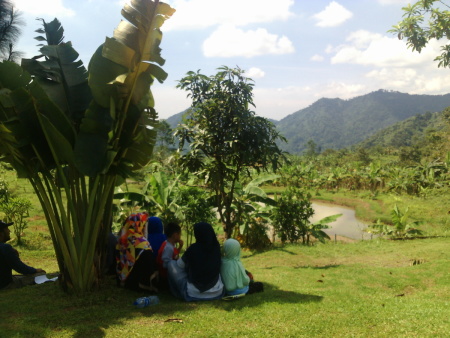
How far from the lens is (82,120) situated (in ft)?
14.9

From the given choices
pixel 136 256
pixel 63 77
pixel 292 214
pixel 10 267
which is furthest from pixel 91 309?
pixel 292 214

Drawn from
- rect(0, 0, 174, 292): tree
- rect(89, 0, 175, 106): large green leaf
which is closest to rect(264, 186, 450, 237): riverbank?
rect(0, 0, 174, 292): tree

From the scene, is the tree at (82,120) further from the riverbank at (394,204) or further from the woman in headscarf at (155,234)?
the riverbank at (394,204)

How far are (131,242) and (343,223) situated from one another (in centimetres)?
1808

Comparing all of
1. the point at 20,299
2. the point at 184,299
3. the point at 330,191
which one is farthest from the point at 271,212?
the point at 330,191

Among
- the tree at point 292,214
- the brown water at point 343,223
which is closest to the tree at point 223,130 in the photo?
the tree at point 292,214

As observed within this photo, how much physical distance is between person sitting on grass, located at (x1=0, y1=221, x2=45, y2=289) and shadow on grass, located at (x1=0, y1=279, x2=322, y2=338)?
9.5 inches

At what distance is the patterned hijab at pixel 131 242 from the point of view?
5.05m

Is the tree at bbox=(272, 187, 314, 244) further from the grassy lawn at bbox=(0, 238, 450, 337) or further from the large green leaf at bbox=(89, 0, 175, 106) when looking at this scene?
A: the large green leaf at bbox=(89, 0, 175, 106)

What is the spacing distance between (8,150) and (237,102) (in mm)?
5580

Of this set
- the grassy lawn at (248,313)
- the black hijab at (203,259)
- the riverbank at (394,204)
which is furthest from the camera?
the riverbank at (394,204)

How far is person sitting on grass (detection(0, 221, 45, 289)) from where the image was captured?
17.1 ft

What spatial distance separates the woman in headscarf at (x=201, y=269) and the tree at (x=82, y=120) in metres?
1.19

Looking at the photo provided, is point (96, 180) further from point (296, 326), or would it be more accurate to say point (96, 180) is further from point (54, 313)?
point (296, 326)
